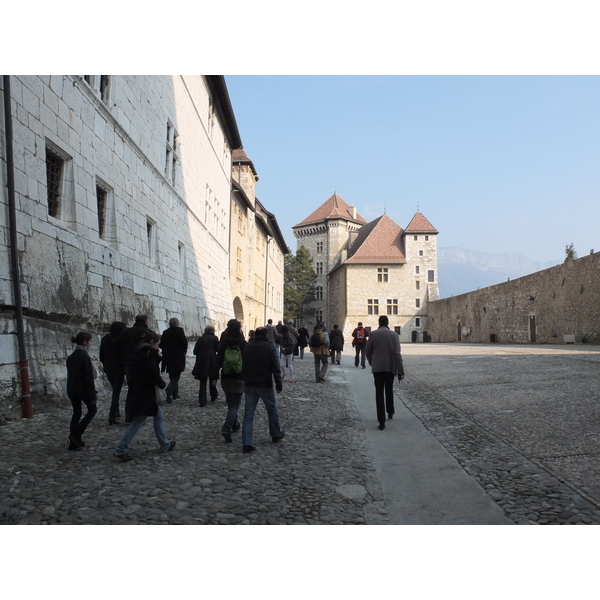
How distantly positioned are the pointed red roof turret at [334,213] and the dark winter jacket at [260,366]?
70530mm

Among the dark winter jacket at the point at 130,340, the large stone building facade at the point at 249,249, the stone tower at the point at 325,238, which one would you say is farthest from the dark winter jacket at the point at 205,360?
the stone tower at the point at 325,238

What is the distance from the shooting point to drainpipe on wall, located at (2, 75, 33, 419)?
6.80 meters

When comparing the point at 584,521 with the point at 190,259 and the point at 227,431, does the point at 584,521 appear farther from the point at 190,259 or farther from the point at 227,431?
the point at 190,259

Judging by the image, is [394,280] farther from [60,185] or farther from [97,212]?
[60,185]

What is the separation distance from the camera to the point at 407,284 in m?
58.3

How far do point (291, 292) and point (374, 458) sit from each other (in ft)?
214

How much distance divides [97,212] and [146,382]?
5.90 meters

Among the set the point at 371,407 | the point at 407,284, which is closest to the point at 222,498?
the point at 371,407

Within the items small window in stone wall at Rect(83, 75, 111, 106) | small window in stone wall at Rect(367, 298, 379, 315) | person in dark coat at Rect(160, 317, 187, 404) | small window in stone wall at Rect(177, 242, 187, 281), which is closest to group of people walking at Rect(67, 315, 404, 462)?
person in dark coat at Rect(160, 317, 187, 404)

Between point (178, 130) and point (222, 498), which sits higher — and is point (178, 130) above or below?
above

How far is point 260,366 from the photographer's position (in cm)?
613

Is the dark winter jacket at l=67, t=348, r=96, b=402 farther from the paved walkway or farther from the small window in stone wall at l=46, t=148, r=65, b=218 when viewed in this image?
the small window in stone wall at l=46, t=148, r=65, b=218

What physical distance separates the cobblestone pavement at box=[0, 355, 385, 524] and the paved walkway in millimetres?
14

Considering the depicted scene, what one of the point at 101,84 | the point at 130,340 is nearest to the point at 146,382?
the point at 130,340
